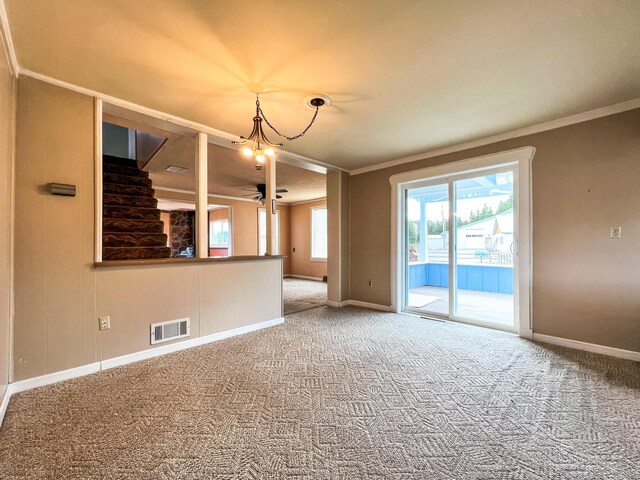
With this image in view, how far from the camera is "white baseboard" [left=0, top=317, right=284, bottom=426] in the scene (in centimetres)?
216

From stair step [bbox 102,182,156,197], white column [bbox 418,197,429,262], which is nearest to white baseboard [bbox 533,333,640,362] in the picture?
white column [bbox 418,197,429,262]

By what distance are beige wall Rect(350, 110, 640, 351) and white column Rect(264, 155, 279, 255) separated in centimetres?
285

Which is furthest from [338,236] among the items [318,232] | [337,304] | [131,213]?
[318,232]

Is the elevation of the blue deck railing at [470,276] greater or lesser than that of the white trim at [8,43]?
lesser

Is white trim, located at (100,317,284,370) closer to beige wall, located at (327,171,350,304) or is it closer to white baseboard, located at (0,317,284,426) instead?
white baseboard, located at (0,317,284,426)

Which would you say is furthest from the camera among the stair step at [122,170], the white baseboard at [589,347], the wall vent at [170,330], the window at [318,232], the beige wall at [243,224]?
the window at [318,232]

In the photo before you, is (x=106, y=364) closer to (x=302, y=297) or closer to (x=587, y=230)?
(x=302, y=297)

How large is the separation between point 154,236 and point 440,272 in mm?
4250

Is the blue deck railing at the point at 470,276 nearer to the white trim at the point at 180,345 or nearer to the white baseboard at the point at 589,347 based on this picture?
the white baseboard at the point at 589,347

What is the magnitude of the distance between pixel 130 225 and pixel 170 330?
5.00ft

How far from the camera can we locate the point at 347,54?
203 cm

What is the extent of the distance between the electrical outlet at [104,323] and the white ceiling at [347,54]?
78.2 inches

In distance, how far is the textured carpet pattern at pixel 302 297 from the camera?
4.98m

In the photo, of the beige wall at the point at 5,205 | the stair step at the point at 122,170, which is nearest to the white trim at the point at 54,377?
the beige wall at the point at 5,205
